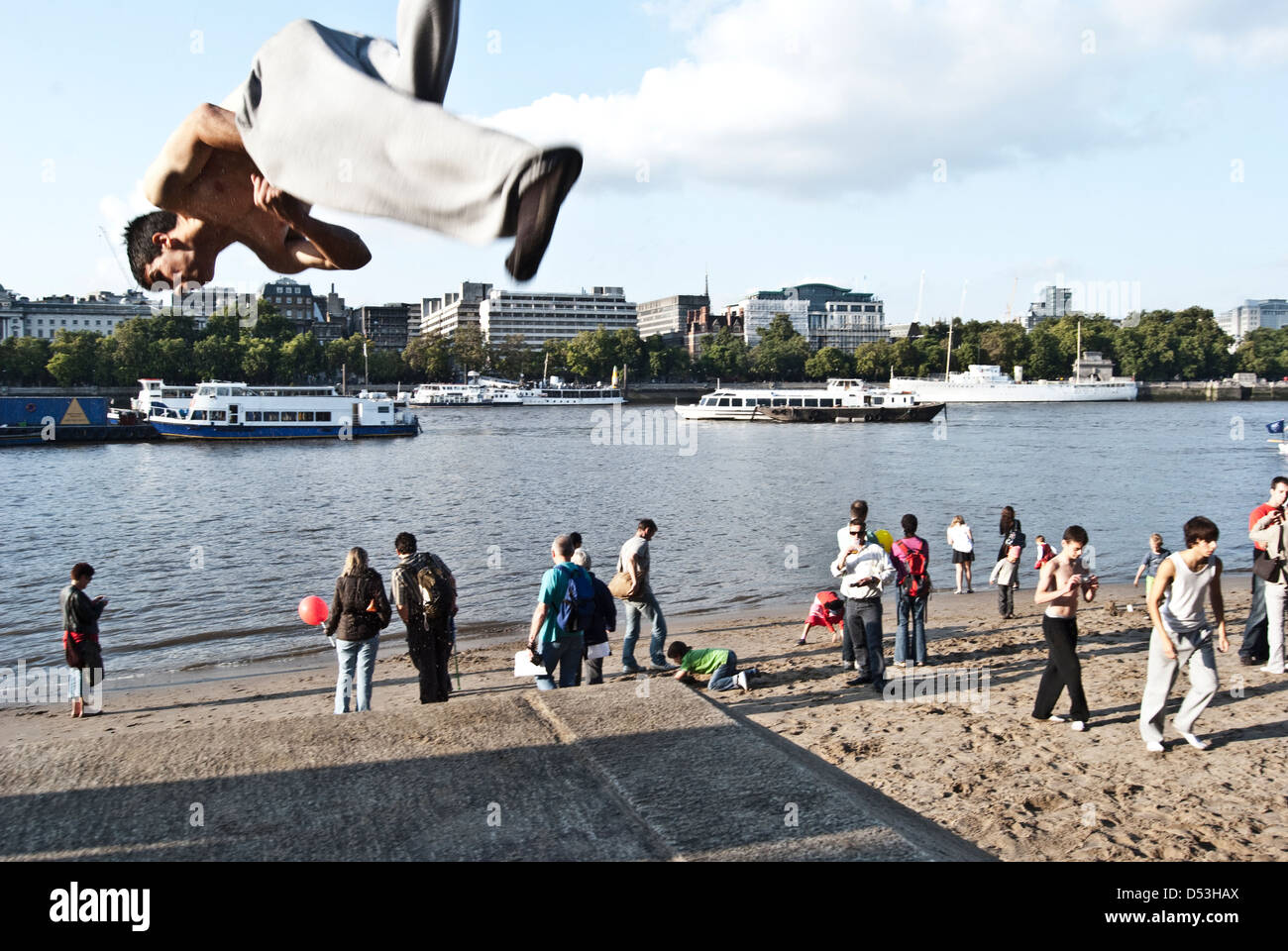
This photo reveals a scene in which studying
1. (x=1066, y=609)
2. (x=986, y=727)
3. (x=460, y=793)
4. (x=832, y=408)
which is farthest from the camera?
(x=832, y=408)

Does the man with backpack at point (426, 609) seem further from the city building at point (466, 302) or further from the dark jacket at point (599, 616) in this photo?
the city building at point (466, 302)

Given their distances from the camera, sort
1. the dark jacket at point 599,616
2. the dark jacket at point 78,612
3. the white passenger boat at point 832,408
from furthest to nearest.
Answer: the white passenger boat at point 832,408, the dark jacket at point 78,612, the dark jacket at point 599,616

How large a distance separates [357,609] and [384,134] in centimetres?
764

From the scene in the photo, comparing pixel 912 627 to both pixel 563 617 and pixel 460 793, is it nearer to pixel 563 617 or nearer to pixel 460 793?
pixel 563 617

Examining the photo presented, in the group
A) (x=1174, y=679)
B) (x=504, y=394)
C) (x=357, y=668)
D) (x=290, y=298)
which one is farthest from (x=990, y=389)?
(x=290, y=298)

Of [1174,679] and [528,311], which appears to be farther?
[1174,679]

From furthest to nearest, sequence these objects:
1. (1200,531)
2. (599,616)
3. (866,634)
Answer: (866,634), (599,616), (1200,531)

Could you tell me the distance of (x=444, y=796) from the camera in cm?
400

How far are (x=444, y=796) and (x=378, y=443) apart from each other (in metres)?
65.2

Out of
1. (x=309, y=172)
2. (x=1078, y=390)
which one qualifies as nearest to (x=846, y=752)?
(x=309, y=172)

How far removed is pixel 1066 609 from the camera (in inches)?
324

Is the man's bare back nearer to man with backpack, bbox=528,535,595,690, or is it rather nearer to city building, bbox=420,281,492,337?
city building, bbox=420,281,492,337

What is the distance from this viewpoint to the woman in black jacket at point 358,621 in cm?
862

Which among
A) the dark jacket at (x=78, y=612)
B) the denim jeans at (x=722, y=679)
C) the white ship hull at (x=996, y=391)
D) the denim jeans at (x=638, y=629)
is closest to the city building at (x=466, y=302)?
the denim jeans at (x=638, y=629)
